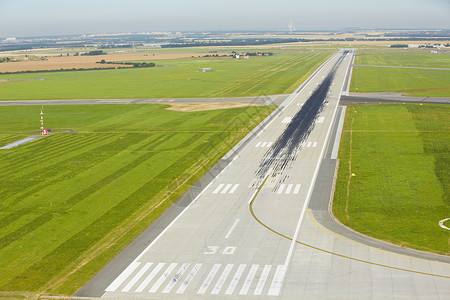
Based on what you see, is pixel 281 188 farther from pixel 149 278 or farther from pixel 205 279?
pixel 149 278

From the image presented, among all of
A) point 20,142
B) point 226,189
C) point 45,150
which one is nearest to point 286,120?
point 226,189

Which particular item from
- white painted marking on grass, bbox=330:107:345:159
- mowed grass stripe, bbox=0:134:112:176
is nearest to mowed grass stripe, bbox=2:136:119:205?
mowed grass stripe, bbox=0:134:112:176

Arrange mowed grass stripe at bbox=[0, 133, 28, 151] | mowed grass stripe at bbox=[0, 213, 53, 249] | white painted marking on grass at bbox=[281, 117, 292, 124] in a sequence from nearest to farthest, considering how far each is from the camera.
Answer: mowed grass stripe at bbox=[0, 213, 53, 249] → mowed grass stripe at bbox=[0, 133, 28, 151] → white painted marking on grass at bbox=[281, 117, 292, 124]

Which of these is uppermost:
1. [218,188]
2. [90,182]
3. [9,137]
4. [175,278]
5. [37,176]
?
[9,137]

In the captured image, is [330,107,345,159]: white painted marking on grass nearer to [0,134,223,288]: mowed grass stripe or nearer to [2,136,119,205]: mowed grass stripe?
[0,134,223,288]: mowed grass stripe

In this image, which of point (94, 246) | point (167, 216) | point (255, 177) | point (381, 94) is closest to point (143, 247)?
point (94, 246)

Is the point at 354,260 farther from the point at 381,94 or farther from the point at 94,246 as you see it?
the point at 381,94
